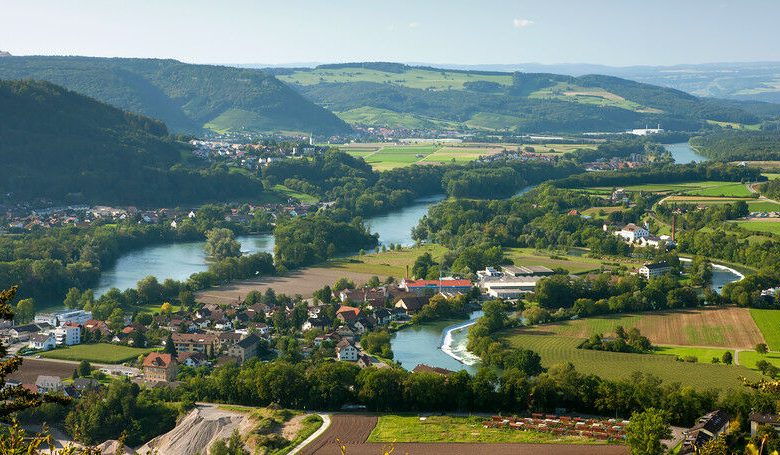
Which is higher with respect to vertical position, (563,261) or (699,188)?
(563,261)

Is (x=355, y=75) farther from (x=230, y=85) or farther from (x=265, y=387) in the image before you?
(x=265, y=387)

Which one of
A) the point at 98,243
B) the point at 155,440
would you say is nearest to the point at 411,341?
the point at 155,440

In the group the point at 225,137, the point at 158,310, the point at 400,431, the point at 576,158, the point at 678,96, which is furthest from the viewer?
the point at 678,96

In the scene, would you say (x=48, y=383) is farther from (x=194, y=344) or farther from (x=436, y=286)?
(x=436, y=286)

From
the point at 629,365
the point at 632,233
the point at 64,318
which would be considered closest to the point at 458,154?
the point at 632,233

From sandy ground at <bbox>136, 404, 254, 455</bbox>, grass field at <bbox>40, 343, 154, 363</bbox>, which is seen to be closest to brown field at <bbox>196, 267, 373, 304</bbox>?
grass field at <bbox>40, 343, 154, 363</bbox>

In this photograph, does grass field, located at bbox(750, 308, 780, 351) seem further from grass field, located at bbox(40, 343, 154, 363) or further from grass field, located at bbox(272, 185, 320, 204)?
grass field, located at bbox(272, 185, 320, 204)

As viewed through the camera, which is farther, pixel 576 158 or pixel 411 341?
pixel 576 158
